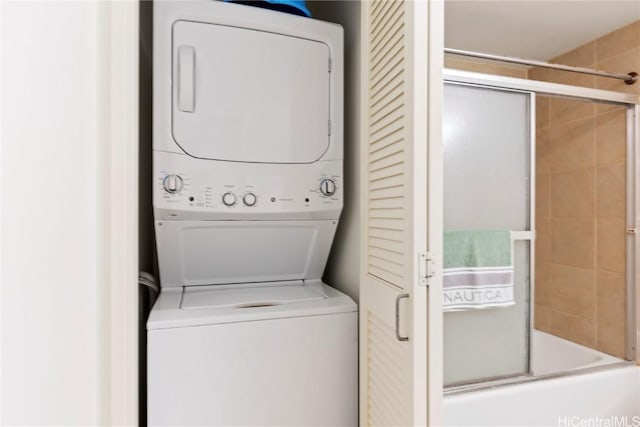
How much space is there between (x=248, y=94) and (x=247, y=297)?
75 centimetres

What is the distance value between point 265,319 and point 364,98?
84cm

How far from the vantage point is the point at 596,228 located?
89.6 inches

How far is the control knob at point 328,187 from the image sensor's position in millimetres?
1440

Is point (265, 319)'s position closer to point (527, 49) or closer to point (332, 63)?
point (332, 63)

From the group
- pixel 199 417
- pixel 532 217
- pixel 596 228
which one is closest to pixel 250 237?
pixel 199 417

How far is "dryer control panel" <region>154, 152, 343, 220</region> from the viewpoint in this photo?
4.12ft

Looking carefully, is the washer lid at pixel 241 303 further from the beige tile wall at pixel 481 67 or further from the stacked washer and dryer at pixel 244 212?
the beige tile wall at pixel 481 67

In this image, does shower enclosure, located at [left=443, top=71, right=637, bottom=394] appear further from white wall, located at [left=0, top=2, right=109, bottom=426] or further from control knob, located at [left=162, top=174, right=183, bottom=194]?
white wall, located at [left=0, top=2, right=109, bottom=426]

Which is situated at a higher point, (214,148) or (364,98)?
(364,98)

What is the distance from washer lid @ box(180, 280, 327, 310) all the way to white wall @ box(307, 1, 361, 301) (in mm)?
166

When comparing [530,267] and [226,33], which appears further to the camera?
[530,267]

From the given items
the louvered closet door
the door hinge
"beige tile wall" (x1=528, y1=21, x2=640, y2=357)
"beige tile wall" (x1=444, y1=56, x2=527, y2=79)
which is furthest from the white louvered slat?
"beige tile wall" (x1=444, y1=56, x2=527, y2=79)

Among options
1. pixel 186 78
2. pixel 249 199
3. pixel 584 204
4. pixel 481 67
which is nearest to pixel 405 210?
pixel 249 199

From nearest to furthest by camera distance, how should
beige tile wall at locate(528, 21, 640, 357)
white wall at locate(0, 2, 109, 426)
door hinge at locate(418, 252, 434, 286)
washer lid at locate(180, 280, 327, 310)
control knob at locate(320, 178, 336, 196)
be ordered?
white wall at locate(0, 2, 109, 426) < door hinge at locate(418, 252, 434, 286) < washer lid at locate(180, 280, 327, 310) < control knob at locate(320, 178, 336, 196) < beige tile wall at locate(528, 21, 640, 357)
